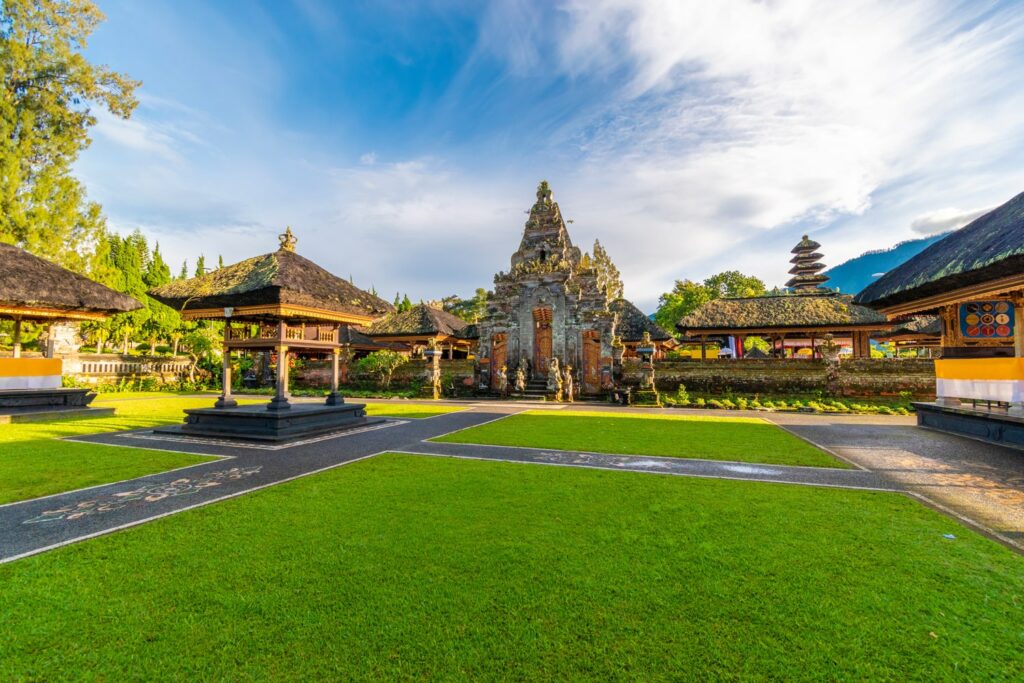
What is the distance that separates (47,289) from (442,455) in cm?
1269

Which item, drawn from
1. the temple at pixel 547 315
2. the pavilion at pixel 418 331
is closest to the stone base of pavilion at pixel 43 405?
the temple at pixel 547 315

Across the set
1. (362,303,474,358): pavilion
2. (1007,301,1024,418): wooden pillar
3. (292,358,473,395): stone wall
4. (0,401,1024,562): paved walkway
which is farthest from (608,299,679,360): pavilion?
(1007,301,1024,418): wooden pillar

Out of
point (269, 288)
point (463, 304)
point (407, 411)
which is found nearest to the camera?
point (269, 288)

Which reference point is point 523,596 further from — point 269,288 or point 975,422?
point 975,422

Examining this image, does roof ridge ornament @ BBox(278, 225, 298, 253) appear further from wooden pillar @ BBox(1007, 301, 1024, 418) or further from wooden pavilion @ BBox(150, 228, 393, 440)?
wooden pillar @ BBox(1007, 301, 1024, 418)

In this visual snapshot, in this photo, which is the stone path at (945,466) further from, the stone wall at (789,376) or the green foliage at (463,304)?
the green foliage at (463,304)

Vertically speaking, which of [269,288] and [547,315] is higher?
[547,315]

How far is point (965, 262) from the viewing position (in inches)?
319

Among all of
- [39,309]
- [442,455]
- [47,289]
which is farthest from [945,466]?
[39,309]

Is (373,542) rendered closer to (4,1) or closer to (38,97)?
(38,97)

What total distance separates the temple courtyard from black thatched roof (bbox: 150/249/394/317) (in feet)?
13.3

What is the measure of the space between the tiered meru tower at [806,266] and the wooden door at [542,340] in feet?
102

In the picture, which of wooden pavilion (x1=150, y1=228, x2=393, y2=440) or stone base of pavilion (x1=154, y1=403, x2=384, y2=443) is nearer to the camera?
stone base of pavilion (x1=154, y1=403, x2=384, y2=443)

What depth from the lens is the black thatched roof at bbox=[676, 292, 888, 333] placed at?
66.7 ft
